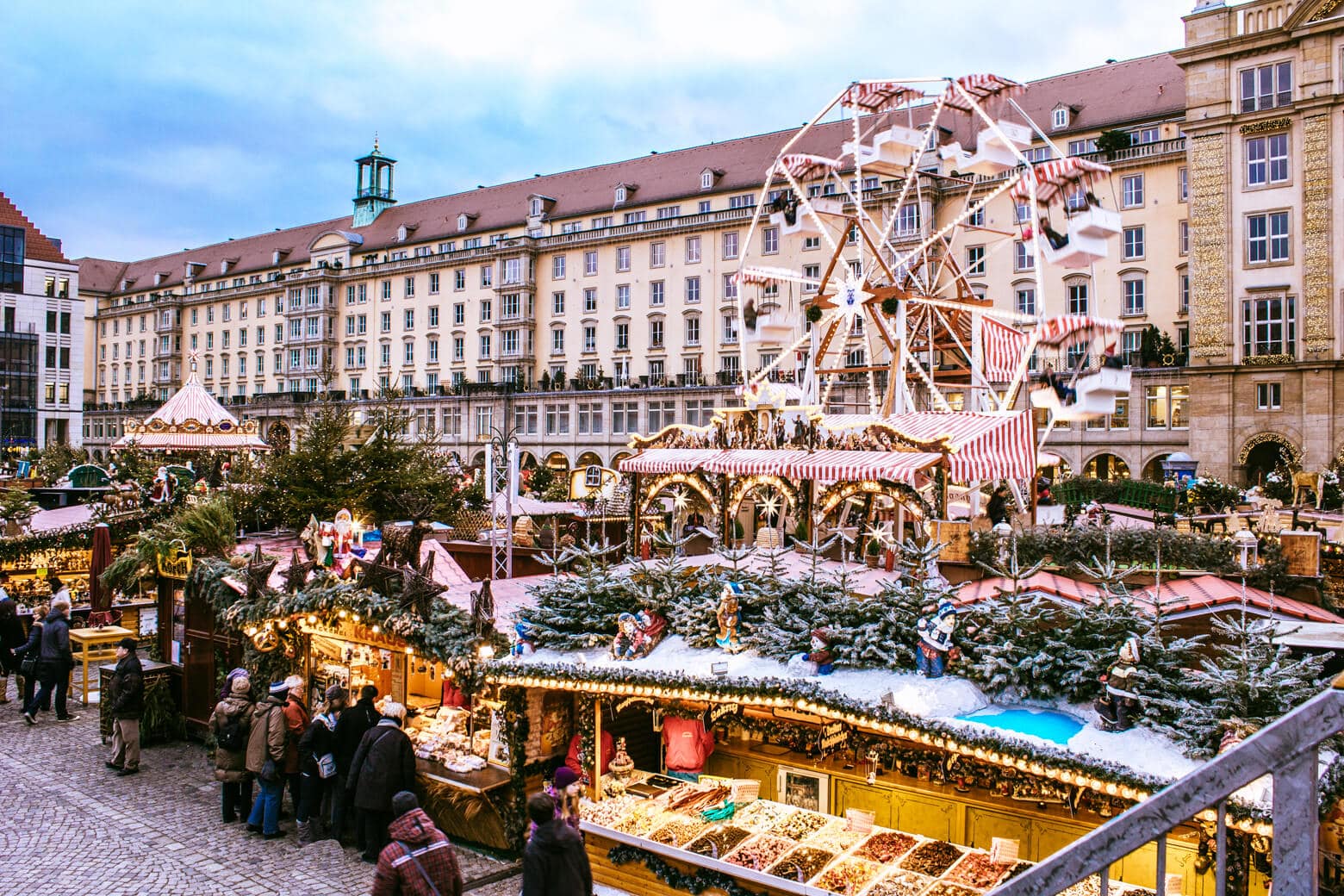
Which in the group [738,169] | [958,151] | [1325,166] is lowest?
[958,151]

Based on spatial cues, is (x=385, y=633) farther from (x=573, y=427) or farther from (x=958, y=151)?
(x=573, y=427)

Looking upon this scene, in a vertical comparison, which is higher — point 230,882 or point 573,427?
point 573,427

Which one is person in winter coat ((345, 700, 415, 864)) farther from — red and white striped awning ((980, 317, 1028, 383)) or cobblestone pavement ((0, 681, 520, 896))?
red and white striped awning ((980, 317, 1028, 383))

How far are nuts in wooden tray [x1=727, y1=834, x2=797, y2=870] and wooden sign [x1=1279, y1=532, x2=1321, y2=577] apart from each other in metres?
6.48

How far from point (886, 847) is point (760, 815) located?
125 cm

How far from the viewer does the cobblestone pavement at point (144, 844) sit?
9156 mm

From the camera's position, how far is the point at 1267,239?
1453 inches

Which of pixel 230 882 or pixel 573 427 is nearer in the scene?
pixel 230 882

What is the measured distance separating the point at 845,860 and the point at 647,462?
442 inches

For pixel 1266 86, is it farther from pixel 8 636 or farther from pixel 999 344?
pixel 8 636

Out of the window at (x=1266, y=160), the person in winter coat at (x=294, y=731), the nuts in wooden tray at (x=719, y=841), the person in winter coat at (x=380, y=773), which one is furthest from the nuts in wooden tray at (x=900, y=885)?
the window at (x=1266, y=160)

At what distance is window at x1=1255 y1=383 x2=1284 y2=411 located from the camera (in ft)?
121

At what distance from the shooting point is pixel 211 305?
8544 centimetres

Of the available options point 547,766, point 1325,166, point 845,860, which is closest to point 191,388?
point 547,766
